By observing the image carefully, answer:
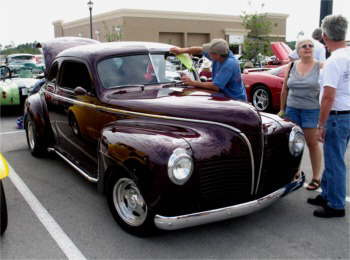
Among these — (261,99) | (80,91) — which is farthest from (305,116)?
(261,99)

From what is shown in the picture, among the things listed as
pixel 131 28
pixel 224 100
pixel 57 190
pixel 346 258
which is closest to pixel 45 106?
pixel 57 190

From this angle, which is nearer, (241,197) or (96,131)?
(241,197)

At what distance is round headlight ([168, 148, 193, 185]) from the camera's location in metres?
2.88

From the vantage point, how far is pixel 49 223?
3.71m

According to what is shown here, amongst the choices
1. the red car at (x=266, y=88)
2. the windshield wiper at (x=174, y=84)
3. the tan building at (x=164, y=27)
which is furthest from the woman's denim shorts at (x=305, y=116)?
the tan building at (x=164, y=27)

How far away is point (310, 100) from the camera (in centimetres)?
430

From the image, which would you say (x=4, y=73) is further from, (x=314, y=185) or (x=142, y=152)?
(x=314, y=185)

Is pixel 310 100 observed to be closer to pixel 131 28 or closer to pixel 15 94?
pixel 15 94

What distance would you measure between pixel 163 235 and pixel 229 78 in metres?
1.96

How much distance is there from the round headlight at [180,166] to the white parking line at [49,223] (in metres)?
1.05

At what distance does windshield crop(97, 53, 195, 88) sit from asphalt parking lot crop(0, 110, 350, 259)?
1.39 meters

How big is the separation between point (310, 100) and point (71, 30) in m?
69.2

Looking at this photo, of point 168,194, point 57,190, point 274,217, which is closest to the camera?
point 168,194

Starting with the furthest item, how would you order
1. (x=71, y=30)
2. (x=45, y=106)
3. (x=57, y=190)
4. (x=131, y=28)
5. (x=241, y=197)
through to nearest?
(x=71, y=30) < (x=131, y=28) < (x=45, y=106) < (x=57, y=190) < (x=241, y=197)
